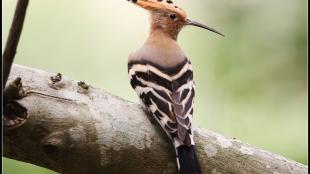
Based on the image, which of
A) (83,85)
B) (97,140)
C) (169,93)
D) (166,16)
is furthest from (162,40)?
(97,140)

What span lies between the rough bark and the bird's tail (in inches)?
1.0

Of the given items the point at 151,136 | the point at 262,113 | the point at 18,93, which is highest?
the point at 18,93

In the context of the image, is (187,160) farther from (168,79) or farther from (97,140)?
(168,79)

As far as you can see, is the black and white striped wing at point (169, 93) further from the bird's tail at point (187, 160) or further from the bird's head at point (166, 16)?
the bird's head at point (166, 16)

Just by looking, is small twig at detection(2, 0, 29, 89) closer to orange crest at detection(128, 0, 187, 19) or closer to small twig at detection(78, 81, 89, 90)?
small twig at detection(78, 81, 89, 90)

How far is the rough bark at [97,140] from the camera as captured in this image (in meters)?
1.79

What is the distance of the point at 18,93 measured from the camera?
1.73 m

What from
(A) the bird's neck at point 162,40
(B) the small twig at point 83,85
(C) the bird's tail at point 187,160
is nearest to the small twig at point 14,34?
(B) the small twig at point 83,85

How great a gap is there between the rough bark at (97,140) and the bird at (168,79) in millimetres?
46

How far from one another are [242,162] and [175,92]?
14.3 inches

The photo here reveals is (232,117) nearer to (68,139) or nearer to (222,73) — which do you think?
(222,73)

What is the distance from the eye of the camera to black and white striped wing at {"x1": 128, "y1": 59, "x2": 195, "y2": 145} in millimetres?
2086

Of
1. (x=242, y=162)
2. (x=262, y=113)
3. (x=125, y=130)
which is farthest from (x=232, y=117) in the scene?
(x=125, y=130)

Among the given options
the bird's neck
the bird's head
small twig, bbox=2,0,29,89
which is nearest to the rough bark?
small twig, bbox=2,0,29,89
